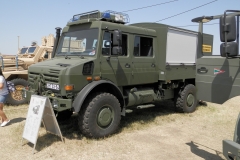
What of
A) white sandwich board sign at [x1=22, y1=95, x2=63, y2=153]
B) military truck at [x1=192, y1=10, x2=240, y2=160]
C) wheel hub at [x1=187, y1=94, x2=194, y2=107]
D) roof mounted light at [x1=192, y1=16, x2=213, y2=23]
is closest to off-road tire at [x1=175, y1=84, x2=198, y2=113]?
wheel hub at [x1=187, y1=94, x2=194, y2=107]

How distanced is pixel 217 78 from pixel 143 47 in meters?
2.69

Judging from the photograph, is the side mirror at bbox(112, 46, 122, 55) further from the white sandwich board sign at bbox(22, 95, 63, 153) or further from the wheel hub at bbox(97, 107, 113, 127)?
the white sandwich board sign at bbox(22, 95, 63, 153)

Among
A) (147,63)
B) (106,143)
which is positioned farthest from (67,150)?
(147,63)

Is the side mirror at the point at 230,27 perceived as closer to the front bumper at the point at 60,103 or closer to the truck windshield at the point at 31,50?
the front bumper at the point at 60,103

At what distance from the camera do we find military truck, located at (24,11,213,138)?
15.5ft

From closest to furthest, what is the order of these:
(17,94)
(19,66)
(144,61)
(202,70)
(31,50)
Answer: (202,70) → (144,61) → (17,94) → (19,66) → (31,50)

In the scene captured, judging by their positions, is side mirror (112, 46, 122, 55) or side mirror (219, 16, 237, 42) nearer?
side mirror (219, 16, 237, 42)

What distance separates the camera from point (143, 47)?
6.12 meters

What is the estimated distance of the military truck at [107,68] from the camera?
4.73 meters

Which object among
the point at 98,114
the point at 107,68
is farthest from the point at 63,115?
the point at 107,68

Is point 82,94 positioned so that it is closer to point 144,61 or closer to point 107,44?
point 107,44

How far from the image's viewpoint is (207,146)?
4.79 metres

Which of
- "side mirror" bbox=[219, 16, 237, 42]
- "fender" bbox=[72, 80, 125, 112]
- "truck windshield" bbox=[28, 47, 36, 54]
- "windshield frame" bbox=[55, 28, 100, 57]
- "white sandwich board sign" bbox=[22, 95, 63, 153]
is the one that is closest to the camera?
"side mirror" bbox=[219, 16, 237, 42]

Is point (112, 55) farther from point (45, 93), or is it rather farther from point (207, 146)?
point (207, 146)
